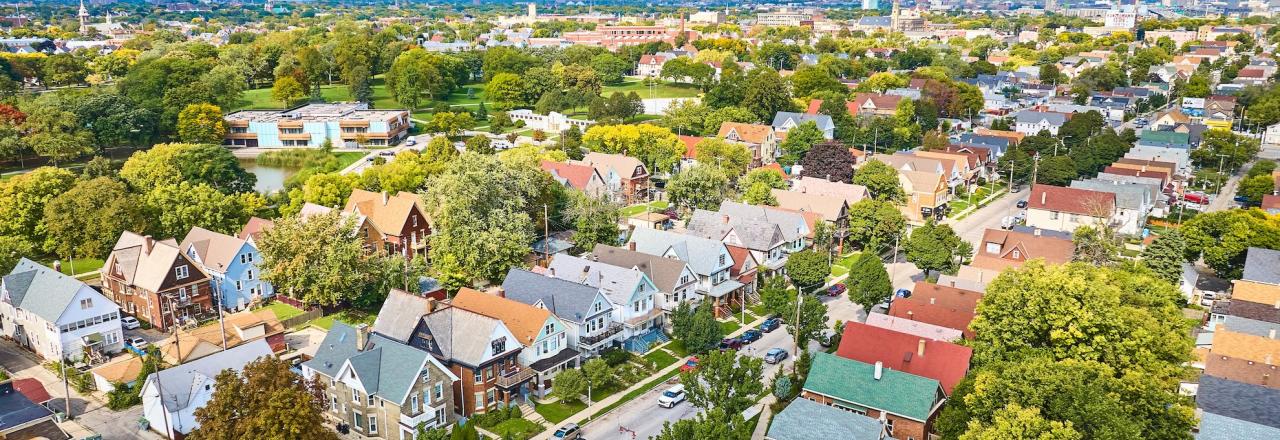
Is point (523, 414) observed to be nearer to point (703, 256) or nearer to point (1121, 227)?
point (703, 256)

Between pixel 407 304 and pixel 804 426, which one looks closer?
pixel 804 426

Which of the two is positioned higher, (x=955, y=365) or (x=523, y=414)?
(x=955, y=365)

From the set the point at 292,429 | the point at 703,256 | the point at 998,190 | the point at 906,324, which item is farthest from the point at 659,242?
the point at 998,190

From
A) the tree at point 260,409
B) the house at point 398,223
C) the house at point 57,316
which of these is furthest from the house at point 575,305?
the house at point 57,316

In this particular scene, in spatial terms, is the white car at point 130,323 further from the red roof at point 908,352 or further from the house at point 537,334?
the red roof at point 908,352

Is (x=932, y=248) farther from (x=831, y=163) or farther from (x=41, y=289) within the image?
(x=41, y=289)

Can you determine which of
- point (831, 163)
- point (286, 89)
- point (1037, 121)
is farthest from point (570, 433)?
point (286, 89)

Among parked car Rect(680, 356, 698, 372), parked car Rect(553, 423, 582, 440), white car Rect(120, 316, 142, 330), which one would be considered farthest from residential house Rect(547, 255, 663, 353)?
white car Rect(120, 316, 142, 330)

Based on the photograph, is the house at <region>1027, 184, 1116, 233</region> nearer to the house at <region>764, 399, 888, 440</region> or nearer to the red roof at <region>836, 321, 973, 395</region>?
the red roof at <region>836, 321, 973, 395</region>
